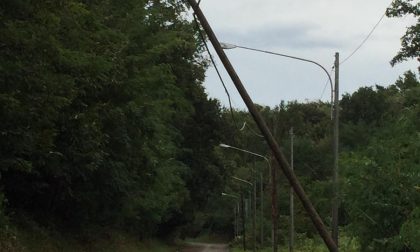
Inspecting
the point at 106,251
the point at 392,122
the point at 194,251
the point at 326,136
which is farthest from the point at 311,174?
the point at 392,122

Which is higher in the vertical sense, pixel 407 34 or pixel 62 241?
pixel 407 34

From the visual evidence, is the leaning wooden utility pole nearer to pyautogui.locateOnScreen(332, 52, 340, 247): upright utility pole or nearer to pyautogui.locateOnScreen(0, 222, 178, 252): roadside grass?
pyautogui.locateOnScreen(0, 222, 178, 252): roadside grass

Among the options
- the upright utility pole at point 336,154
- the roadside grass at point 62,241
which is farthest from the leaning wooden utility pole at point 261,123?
the upright utility pole at point 336,154

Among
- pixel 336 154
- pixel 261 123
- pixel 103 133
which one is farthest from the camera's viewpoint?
pixel 103 133

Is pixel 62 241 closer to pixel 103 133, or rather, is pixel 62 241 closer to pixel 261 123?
pixel 103 133

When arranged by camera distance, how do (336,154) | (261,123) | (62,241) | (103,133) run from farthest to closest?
1. (62,241)
2. (103,133)
3. (336,154)
4. (261,123)

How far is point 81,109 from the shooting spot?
1992 cm

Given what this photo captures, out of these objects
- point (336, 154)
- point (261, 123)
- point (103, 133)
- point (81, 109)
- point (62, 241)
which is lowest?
point (62, 241)

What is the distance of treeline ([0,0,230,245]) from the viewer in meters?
13.8

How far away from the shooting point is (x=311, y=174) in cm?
8081

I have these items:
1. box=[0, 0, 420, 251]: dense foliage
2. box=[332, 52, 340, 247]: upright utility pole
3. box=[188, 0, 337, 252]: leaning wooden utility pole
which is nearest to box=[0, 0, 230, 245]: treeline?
box=[0, 0, 420, 251]: dense foliage

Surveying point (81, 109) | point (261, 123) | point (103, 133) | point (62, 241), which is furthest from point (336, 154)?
point (62, 241)

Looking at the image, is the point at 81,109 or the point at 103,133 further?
the point at 103,133

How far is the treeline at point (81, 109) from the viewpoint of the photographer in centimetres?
1375
